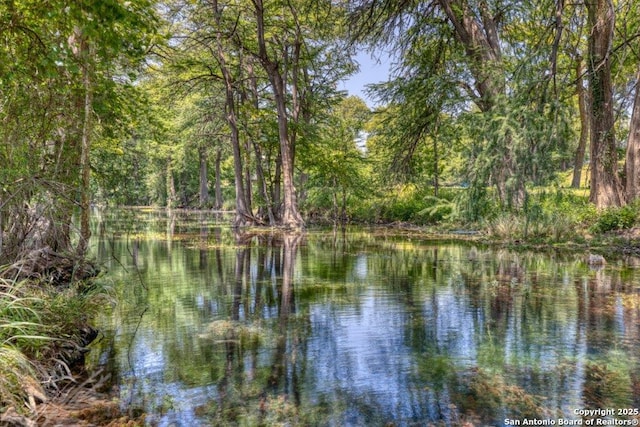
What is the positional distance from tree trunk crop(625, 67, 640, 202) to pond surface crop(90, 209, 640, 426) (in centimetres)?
561

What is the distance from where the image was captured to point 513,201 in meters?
11.4

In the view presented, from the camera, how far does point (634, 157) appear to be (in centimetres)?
1398

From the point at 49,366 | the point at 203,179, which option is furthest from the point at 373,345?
the point at 203,179

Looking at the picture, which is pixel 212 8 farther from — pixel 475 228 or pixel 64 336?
pixel 64 336

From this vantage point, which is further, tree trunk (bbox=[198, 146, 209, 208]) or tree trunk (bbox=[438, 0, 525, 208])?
tree trunk (bbox=[198, 146, 209, 208])

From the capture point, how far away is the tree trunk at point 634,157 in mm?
13984

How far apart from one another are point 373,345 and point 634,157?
13304mm

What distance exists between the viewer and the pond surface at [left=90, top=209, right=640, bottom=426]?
3.50 metres

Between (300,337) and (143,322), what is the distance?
2171 mm

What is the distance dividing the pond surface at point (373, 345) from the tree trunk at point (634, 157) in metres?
5.61

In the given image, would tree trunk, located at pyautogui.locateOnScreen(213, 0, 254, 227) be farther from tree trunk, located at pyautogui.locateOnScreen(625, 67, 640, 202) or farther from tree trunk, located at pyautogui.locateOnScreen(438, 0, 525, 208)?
tree trunk, located at pyautogui.locateOnScreen(625, 67, 640, 202)

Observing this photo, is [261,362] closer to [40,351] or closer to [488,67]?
[40,351]

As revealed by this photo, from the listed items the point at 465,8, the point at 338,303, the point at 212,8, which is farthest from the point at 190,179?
the point at 338,303

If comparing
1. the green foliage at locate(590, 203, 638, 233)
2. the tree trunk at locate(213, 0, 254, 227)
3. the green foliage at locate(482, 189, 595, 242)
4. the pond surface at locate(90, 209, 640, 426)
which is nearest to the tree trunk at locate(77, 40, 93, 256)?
the pond surface at locate(90, 209, 640, 426)
